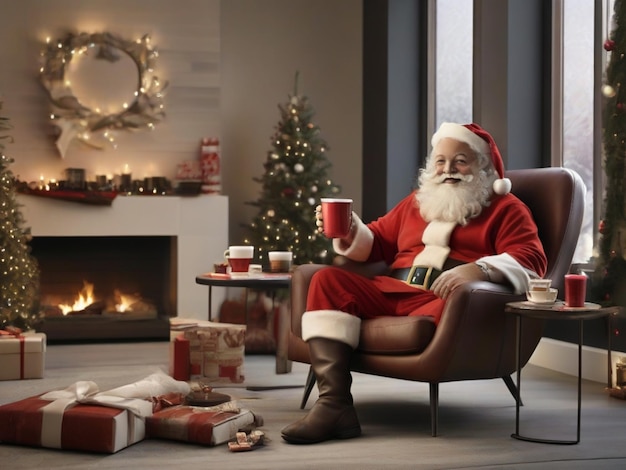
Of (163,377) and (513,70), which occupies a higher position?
(513,70)

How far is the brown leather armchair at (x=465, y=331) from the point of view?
3.60m

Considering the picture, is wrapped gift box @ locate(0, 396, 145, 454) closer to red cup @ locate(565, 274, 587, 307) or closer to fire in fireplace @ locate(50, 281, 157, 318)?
red cup @ locate(565, 274, 587, 307)

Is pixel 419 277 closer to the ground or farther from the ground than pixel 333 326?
farther from the ground

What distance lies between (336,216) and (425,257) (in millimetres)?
623

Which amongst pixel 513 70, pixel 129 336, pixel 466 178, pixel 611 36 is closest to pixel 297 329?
pixel 466 178

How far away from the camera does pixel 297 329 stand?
411 cm

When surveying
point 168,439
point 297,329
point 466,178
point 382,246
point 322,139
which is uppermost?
point 322,139

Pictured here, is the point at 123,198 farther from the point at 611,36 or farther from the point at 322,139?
the point at 611,36

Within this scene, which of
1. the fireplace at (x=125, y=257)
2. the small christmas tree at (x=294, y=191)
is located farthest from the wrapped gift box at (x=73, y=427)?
the small christmas tree at (x=294, y=191)

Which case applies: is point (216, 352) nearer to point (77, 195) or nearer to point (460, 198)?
point (460, 198)

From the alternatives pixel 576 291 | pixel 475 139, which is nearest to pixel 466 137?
pixel 475 139

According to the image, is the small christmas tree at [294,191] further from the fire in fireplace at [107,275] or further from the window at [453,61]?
the window at [453,61]

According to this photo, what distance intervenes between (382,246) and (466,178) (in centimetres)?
54

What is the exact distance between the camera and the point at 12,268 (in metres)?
5.69
